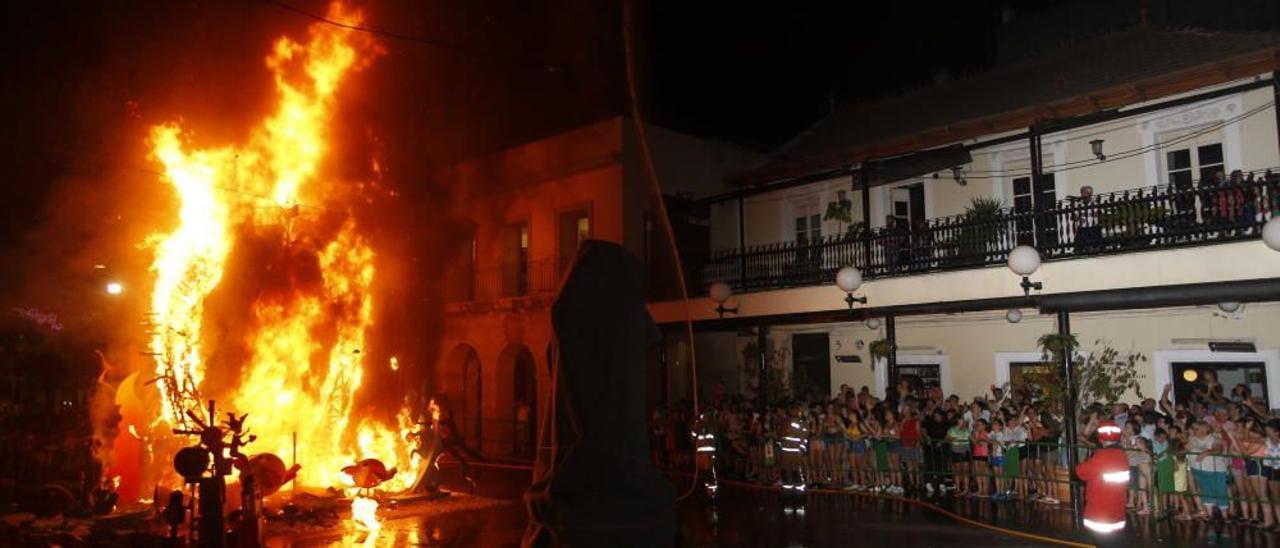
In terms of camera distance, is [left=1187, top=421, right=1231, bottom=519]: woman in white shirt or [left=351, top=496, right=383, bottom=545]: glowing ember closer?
[left=1187, top=421, right=1231, bottom=519]: woman in white shirt

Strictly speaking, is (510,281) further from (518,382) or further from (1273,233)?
A: (1273,233)

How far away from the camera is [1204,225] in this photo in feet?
43.0

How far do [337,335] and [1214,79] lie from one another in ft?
61.1

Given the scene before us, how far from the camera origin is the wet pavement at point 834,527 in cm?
1113

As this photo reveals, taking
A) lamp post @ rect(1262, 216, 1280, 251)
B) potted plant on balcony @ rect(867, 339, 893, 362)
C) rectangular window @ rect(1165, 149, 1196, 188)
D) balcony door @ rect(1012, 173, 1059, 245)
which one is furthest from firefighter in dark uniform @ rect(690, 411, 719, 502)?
rectangular window @ rect(1165, 149, 1196, 188)

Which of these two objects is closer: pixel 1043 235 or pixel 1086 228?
pixel 1086 228

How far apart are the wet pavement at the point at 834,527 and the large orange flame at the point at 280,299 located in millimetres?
3773

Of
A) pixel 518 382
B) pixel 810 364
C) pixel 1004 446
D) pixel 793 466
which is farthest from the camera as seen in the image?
pixel 518 382

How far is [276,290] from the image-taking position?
21.1 m

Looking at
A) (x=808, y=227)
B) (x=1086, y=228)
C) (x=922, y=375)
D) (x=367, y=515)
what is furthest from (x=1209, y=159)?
(x=367, y=515)

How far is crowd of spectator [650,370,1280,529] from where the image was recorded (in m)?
11.9

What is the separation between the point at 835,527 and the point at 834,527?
0.01m

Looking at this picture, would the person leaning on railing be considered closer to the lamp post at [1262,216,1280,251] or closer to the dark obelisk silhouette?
the lamp post at [1262,216,1280,251]

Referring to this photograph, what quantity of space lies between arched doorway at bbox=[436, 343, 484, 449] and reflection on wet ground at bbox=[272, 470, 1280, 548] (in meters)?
12.4
